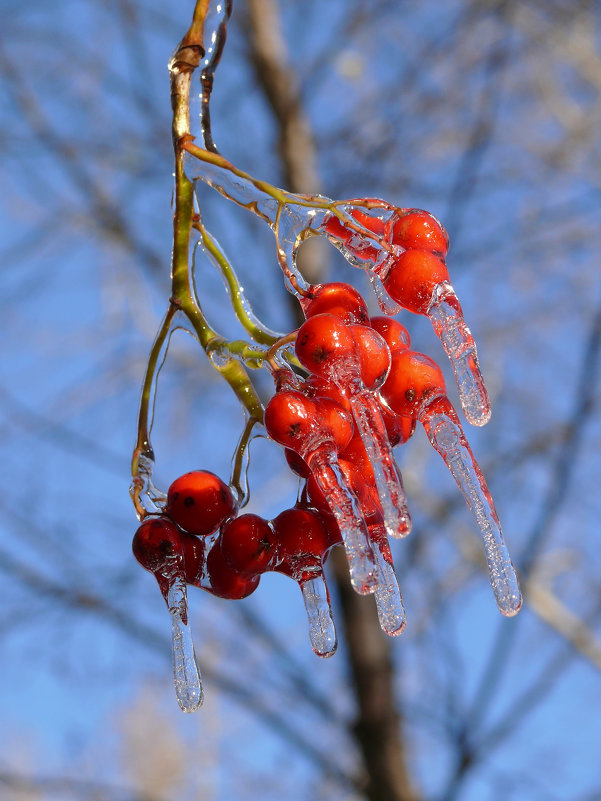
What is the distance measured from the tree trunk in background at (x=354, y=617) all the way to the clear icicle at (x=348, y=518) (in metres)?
2.14

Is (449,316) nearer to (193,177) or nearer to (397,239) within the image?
(397,239)

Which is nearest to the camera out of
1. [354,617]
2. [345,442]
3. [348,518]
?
[348,518]

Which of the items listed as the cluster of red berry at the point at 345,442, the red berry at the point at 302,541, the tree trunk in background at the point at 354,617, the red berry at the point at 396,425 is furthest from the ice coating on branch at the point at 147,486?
the tree trunk in background at the point at 354,617

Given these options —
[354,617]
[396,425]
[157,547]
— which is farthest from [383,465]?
[354,617]

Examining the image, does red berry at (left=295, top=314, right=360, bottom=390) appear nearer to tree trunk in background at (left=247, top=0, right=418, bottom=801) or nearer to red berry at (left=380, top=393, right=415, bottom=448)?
red berry at (left=380, top=393, right=415, bottom=448)

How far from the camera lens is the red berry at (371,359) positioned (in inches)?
→ 34.8

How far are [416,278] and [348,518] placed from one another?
Result: 10.1 inches

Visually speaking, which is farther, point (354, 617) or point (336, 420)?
point (354, 617)

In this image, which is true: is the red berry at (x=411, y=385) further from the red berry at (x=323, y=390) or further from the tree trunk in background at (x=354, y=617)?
the tree trunk in background at (x=354, y=617)

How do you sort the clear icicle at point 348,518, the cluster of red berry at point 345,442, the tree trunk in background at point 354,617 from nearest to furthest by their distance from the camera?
1. the clear icicle at point 348,518
2. the cluster of red berry at point 345,442
3. the tree trunk in background at point 354,617

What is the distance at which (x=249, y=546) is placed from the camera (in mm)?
940

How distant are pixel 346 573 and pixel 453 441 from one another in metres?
2.25

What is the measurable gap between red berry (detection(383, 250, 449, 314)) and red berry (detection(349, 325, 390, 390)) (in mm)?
49

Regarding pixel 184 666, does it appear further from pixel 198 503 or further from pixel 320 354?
pixel 320 354
